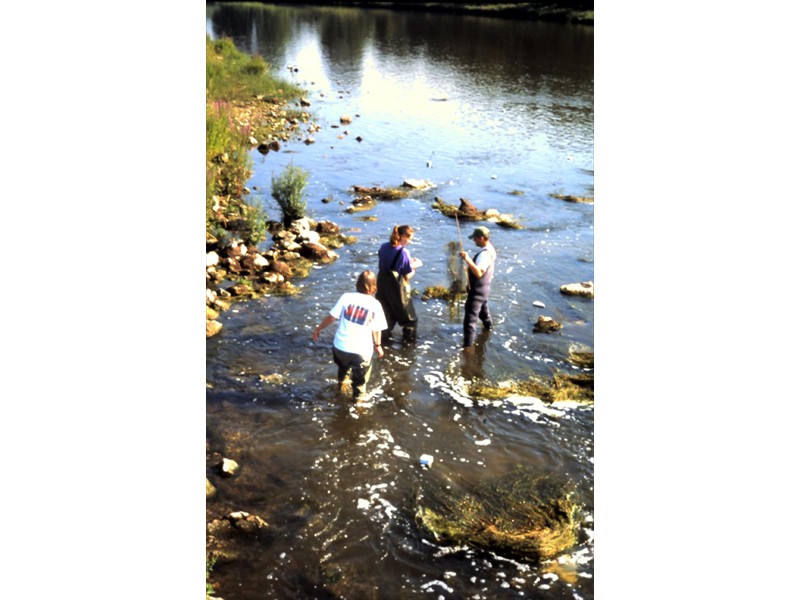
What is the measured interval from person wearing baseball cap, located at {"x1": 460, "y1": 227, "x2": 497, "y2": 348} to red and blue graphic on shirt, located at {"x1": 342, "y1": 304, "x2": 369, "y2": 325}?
1899 millimetres

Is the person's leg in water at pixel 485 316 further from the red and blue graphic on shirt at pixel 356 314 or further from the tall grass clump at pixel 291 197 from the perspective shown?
the tall grass clump at pixel 291 197

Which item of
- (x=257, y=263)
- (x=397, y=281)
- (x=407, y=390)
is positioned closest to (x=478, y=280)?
(x=397, y=281)

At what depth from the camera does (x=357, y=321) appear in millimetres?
8797

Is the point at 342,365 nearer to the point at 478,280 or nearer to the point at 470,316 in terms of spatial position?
the point at 470,316

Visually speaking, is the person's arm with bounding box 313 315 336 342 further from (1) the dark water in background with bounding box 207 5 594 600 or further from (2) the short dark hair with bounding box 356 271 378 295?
(1) the dark water in background with bounding box 207 5 594 600

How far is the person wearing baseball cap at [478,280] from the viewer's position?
1025cm

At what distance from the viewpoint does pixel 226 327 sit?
A: 427 inches

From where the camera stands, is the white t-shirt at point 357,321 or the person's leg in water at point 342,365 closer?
the white t-shirt at point 357,321

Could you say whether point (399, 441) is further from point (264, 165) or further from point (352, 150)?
point (352, 150)

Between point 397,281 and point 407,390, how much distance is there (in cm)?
147

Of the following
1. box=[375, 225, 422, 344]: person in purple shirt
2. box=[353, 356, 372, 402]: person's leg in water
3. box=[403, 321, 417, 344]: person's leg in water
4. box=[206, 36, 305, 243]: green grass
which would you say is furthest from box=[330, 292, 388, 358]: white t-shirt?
box=[206, 36, 305, 243]: green grass

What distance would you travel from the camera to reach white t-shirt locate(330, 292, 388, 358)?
873 cm

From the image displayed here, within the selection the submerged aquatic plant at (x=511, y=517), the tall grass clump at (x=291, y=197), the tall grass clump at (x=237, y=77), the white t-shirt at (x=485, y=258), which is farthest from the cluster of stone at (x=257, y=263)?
the tall grass clump at (x=237, y=77)
